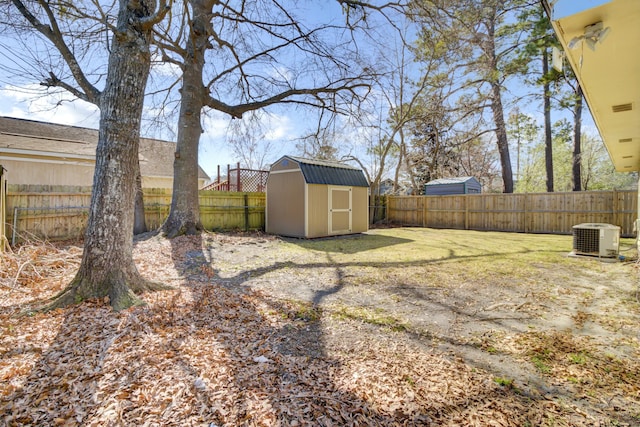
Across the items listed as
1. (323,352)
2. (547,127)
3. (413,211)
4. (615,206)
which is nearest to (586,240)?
(615,206)

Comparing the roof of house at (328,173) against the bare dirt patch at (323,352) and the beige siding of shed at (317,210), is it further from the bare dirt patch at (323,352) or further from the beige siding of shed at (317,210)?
the bare dirt patch at (323,352)

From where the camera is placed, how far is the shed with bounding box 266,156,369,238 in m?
9.25

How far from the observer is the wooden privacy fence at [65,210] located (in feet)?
21.2

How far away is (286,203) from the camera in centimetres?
973

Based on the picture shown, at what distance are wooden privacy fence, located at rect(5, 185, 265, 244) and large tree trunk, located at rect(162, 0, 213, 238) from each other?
185 centimetres

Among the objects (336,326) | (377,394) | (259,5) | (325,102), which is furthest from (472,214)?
(377,394)

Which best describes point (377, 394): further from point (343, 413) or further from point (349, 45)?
point (349, 45)

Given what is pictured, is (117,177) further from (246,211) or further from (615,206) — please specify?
(615,206)

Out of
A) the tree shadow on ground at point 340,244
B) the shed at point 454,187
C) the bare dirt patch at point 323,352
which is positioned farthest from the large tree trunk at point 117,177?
the shed at point 454,187

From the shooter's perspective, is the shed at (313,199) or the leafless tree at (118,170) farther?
the shed at (313,199)

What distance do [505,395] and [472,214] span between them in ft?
39.7

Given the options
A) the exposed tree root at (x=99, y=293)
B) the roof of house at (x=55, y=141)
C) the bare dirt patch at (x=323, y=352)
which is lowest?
the bare dirt patch at (x=323, y=352)

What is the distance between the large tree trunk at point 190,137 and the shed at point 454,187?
11.7m

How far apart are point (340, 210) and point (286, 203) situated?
5.98 feet
